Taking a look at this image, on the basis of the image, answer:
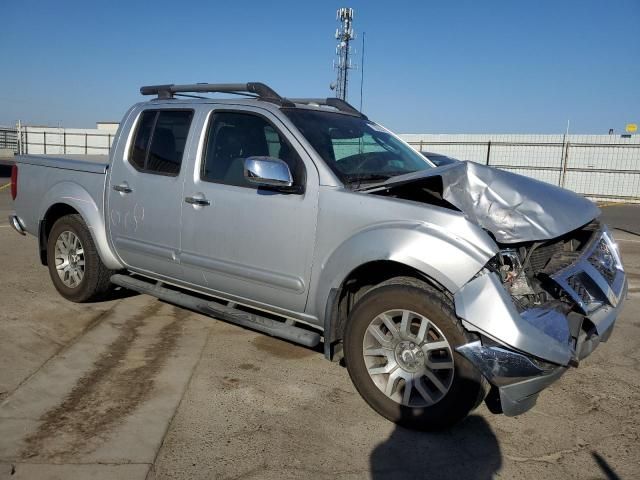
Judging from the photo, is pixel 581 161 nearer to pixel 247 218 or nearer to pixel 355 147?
pixel 355 147

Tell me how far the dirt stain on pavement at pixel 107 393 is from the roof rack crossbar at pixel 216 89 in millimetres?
2037

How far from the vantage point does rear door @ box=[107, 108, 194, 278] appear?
14.3 ft

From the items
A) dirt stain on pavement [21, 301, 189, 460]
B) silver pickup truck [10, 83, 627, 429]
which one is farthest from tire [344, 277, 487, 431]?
dirt stain on pavement [21, 301, 189, 460]

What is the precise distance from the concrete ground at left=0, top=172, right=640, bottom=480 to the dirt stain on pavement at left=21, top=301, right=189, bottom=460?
0.4 inches

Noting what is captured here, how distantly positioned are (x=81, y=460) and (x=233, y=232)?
1.71m

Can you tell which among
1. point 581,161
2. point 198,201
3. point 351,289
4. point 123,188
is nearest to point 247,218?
point 198,201

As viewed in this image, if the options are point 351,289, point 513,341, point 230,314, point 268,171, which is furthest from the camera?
point 230,314

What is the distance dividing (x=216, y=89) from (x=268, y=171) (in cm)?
143

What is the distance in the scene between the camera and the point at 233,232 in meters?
Result: 3.93

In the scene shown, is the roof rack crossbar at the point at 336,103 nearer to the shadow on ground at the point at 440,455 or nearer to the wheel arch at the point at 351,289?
the wheel arch at the point at 351,289

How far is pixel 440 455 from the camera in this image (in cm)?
296

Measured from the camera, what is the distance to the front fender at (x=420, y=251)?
9.65ft

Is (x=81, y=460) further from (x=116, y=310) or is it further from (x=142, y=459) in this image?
(x=116, y=310)

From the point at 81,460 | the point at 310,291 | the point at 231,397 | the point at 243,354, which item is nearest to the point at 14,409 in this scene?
A: the point at 81,460
